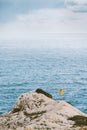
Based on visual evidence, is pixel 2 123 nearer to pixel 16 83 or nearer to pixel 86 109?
pixel 86 109

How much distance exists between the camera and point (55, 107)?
19.2m

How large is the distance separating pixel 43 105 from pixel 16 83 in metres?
134

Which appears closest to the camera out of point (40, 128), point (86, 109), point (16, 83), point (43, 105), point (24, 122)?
point (40, 128)

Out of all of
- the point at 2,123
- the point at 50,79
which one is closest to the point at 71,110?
the point at 2,123

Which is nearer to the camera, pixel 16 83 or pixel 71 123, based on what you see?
pixel 71 123

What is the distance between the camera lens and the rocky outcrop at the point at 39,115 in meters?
16.5

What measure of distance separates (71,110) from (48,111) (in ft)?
3.76

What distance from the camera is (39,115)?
18.3 meters

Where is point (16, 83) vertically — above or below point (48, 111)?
below

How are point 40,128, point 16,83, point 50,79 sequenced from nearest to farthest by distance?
point 40,128, point 16,83, point 50,79

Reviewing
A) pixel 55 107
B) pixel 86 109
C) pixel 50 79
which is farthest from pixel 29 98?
pixel 50 79

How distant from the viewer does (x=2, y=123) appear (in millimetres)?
18922

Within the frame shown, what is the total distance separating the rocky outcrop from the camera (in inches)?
649

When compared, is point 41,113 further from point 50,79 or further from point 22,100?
point 50,79
